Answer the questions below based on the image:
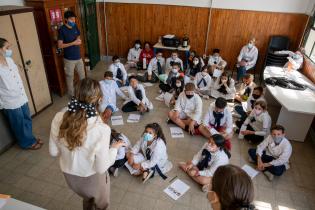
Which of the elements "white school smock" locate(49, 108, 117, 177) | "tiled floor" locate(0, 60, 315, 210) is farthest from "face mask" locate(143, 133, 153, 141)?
"white school smock" locate(49, 108, 117, 177)

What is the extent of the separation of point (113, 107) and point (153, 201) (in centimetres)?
225

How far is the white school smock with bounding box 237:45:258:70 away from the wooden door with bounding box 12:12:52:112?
489cm

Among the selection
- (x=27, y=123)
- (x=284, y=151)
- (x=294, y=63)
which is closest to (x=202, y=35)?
(x=294, y=63)

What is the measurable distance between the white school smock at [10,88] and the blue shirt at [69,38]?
1.58 metres

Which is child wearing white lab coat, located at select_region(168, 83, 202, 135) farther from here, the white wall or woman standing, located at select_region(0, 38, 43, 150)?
the white wall

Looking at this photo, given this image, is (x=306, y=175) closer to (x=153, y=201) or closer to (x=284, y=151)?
(x=284, y=151)

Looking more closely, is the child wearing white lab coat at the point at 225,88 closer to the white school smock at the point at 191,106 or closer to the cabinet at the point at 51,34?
the white school smock at the point at 191,106

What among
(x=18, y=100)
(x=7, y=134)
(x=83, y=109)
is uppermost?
(x=83, y=109)

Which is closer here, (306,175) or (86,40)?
(306,175)

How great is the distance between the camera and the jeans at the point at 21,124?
3260 millimetres

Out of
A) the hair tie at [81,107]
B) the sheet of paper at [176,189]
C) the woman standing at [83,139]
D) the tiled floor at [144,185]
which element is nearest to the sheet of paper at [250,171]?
the tiled floor at [144,185]

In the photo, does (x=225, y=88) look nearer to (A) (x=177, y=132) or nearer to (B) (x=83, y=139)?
(A) (x=177, y=132)

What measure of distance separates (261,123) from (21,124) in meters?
3.75

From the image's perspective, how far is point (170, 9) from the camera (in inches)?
265
